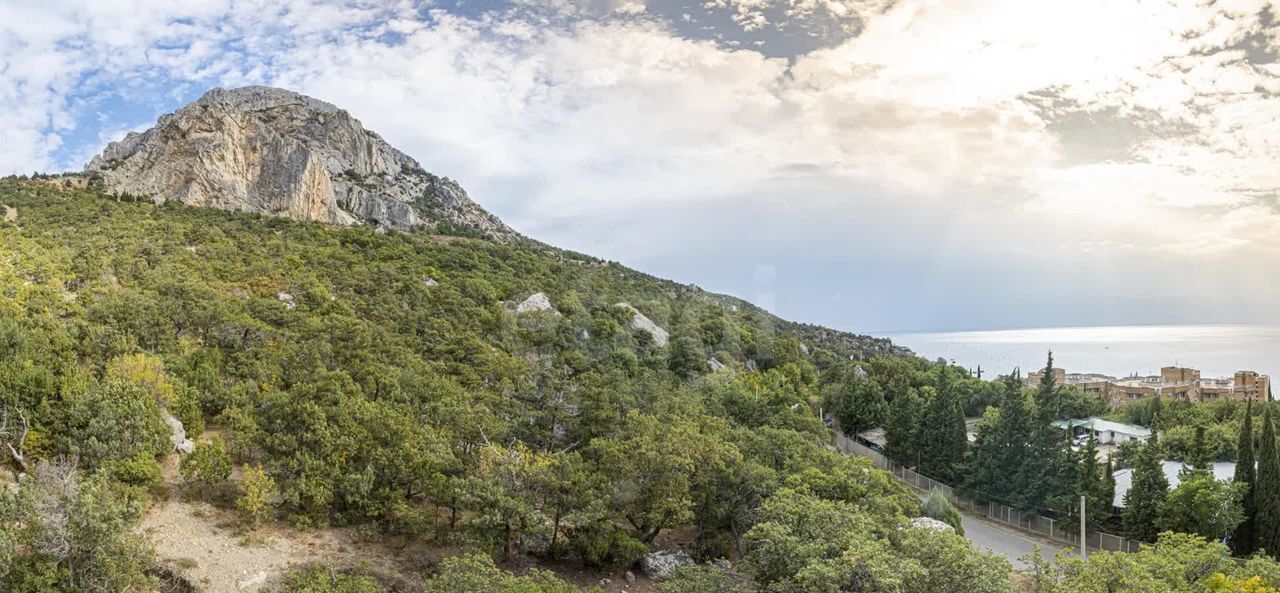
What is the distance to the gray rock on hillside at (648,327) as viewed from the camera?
135 ft

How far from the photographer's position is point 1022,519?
2664 cm

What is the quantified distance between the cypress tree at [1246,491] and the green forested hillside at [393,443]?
8.86 metres

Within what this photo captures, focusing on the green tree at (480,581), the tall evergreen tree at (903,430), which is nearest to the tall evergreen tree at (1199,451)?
the tall evergreen tree at (903,430)

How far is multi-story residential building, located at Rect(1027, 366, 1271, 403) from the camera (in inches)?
2213

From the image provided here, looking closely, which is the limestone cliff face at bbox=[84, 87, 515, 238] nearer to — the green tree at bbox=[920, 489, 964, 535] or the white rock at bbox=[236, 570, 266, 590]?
the white rock at bbox=[236, 570, 266, 590]

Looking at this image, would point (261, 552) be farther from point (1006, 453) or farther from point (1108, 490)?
point (1108, 490)

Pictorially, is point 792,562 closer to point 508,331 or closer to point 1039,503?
point 1039,503

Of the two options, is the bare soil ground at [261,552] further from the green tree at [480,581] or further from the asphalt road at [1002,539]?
the asphalt road at [1002,539]

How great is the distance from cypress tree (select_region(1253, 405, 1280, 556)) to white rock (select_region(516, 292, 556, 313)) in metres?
30.1

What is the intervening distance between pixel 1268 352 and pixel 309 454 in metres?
79.7

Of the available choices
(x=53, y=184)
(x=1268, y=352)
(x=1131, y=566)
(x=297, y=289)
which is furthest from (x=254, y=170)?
(x=1268, y=352)

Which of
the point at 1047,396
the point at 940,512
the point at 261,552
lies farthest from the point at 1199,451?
the point at 261,552

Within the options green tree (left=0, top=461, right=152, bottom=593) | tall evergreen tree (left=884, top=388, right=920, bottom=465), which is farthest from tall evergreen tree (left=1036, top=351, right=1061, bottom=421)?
green tree (left=0, top=461, right=152, bottom=593)

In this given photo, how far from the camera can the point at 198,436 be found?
1869 cm
